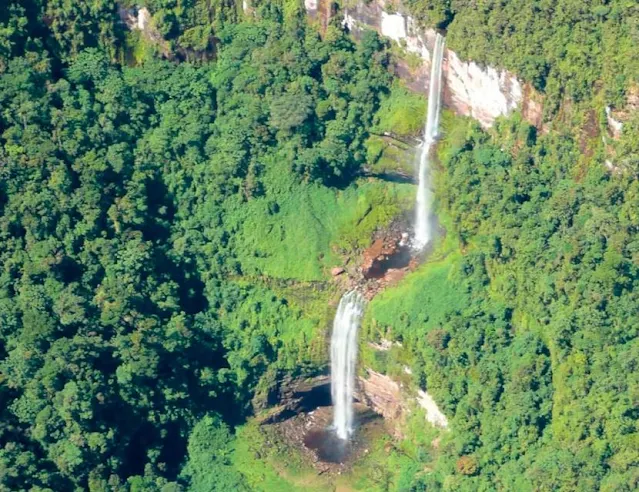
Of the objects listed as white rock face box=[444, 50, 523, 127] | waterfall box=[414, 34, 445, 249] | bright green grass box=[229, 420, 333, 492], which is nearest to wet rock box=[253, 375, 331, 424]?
bright green grass box=[229, 420, 333, 492]

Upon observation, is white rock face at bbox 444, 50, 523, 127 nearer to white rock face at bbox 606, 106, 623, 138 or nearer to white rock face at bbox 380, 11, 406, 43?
white rock face at bbox 380, 11, 406, 43

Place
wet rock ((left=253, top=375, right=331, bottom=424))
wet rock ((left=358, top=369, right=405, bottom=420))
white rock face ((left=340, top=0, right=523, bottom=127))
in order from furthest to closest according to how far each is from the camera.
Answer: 1. wet rock ((left=253, top=375, right=331, bottom=424))
2. wet rock ((left=358, top=369, right=405, bottom=420))
3. white rock face ((left=340, top=0, right=523, bottom=127))

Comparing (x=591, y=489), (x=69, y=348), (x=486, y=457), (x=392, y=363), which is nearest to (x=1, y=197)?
(x=69, y=348)

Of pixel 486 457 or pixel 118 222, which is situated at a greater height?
pixel 118 222

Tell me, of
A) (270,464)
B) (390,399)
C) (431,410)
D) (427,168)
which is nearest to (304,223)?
(427,168)

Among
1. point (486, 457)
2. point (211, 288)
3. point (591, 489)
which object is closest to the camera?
point (591, 489)

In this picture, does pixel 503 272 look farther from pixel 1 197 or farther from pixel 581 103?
pixel 1 197
